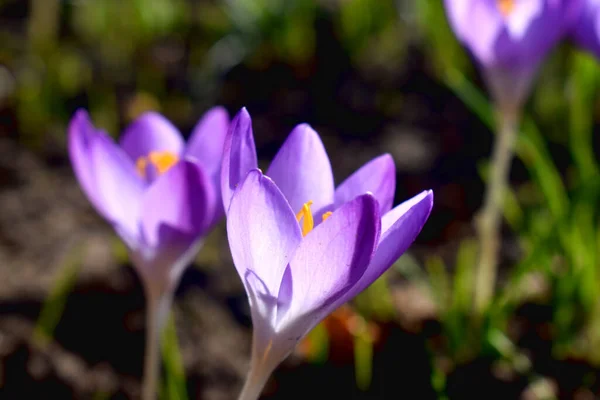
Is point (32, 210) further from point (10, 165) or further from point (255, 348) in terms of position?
point (255, 348)

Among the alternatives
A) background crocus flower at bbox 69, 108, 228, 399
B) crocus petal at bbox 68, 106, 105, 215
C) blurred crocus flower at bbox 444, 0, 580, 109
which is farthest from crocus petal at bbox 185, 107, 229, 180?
blurred crocus flower at bbox 444, 0, 580, 109

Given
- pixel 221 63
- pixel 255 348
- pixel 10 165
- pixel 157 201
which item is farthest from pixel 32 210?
pixel 255 348

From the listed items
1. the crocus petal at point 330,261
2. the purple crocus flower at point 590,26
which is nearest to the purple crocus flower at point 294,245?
the crocus petal at point 330,261

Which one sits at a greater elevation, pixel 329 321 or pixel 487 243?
pixel 487 243

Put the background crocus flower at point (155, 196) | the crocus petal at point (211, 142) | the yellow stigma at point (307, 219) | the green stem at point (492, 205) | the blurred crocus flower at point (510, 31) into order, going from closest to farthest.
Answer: the yellow stigma at point (307, 219) → the background crocus flower at point (155, 196) → the crocus petal at point (211, 142) → the blurred crocus flower at point (510, 31) → the green stem at point (492, 205)

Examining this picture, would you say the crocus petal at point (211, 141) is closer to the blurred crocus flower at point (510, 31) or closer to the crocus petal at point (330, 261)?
the crocus petal at point (330, 261)

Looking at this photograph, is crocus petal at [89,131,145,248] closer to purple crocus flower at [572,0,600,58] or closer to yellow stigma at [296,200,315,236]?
yellow stigma at [296,200,315,236]
